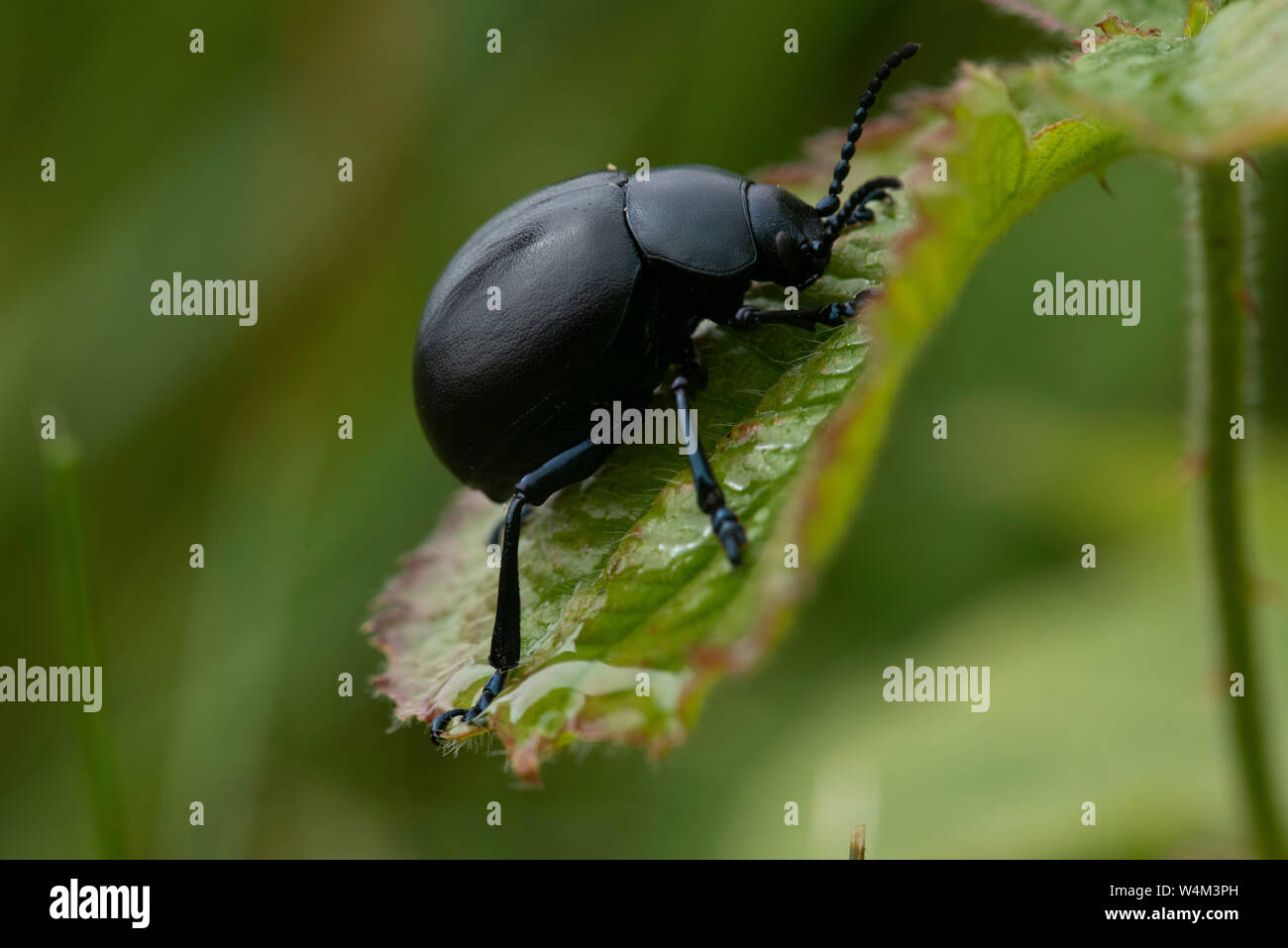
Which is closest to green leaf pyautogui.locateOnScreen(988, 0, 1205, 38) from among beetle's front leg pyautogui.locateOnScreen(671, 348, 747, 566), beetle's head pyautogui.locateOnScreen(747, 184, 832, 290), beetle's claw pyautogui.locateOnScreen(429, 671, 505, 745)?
beetle's head pyautogui.locateOnScreen(747, 184, 832, 290)

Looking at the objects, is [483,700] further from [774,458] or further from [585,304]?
[585,304]

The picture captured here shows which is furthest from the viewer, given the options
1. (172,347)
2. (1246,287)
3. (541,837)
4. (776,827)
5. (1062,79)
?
(172,347)

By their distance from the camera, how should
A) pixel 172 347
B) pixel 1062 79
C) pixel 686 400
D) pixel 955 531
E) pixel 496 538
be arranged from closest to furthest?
pixel 1062 79
pixel 686 400
pixel 496 538
pixel 955 531
pixel 172 347

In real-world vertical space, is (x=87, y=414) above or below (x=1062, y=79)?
above

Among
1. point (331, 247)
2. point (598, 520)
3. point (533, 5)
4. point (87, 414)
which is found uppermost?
point (533, 5)

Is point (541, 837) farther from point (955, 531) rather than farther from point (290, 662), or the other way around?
point (955, 531)

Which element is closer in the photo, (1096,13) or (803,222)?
(1096,13)

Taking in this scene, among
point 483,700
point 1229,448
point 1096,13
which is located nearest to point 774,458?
point 483,700

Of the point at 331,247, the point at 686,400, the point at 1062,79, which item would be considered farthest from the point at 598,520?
the point at 331,247
